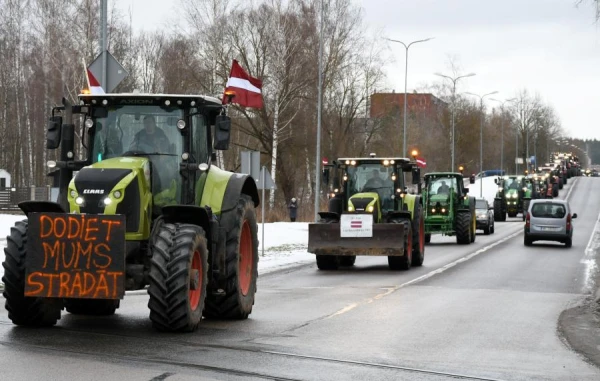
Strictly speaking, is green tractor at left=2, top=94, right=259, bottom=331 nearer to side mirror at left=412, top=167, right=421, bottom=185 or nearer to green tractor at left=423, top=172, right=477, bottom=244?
side mirror at left=412, top=167, right=421, bottom=185

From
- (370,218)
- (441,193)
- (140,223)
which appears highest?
(441,193)

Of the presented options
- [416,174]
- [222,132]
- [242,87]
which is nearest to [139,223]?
[222,132]

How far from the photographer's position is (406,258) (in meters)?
24.4

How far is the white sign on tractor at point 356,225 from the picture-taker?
24.0m

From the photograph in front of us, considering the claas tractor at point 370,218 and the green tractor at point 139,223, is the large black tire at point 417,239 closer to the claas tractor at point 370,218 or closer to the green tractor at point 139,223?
the claas tractor at point 370,218

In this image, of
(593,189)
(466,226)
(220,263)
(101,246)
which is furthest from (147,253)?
(593,189)

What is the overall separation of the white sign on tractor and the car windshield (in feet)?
52.0

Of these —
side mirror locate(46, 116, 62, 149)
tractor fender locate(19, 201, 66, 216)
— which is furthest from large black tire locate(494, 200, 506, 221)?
tractor fender locate(19, 201, 66, 216)

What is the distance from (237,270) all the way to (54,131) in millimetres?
2754

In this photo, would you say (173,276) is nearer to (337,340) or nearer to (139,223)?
(139,223)

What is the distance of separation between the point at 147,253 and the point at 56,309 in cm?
124

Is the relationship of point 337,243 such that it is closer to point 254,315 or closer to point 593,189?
point 254,315

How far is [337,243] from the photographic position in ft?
79.6

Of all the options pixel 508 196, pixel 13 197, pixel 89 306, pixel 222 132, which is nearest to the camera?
pixel 222 132
